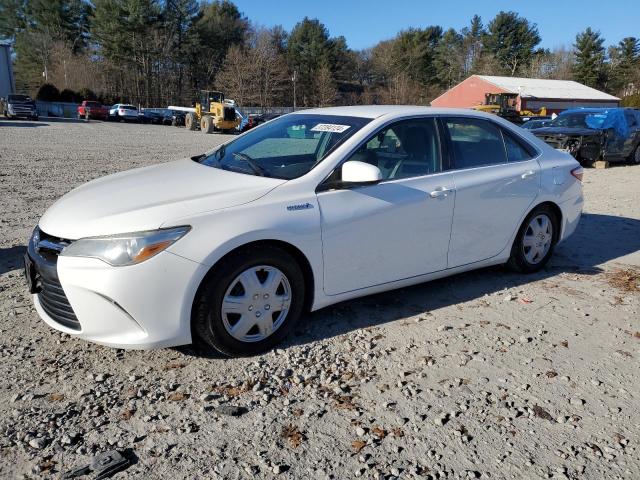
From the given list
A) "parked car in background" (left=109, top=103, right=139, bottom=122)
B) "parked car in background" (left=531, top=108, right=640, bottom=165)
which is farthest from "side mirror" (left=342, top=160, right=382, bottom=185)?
"parked car in background" (left=109, top=103, right=139, bottom=122)

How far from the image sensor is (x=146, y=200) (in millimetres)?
3418

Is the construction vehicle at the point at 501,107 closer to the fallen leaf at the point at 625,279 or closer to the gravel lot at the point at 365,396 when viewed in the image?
the fallen leaf at the point at 625,279

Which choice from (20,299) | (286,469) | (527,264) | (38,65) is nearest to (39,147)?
(20,299)

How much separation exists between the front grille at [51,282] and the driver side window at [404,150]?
79.9 inches

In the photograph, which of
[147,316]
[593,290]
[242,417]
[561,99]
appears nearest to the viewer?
[242,417]

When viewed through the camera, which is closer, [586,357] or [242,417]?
[242,417]

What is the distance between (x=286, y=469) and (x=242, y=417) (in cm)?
48

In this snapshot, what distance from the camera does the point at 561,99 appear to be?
59.7 m

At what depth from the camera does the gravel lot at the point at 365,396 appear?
260 centimetres

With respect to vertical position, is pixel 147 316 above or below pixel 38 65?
below

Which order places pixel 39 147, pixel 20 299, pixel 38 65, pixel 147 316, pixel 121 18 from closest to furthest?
1. pixel 147 316
2. pixel 20 299
3. pixel 39 147
4. pixel 121 18
5. pixel 38 65

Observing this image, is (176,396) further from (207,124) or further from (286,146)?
(207,124)

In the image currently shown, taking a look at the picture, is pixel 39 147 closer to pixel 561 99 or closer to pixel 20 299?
pixel 20 299

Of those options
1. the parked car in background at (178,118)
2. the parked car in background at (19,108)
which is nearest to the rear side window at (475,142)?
the parked car in background at (19,108)
